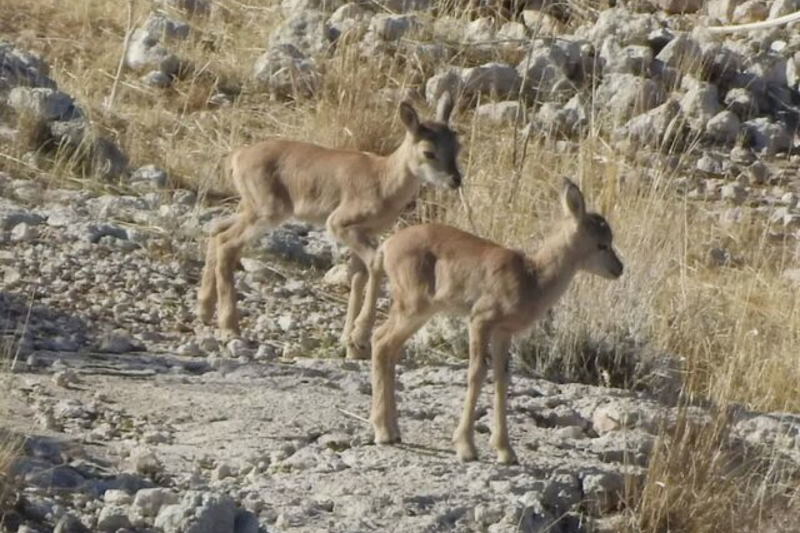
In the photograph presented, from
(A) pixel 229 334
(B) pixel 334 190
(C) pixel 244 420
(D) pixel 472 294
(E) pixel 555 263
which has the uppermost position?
(E) pixel 555 263

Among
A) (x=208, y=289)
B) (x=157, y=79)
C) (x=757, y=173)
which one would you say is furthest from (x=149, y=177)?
(x=757, y=173)

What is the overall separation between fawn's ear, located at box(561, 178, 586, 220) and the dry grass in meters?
1.04

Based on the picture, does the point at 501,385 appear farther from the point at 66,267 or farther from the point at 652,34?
the point at 652,34

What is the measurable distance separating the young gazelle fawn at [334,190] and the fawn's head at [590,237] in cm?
184

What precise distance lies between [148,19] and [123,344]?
24.7ft

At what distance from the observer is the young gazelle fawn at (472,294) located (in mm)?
8188

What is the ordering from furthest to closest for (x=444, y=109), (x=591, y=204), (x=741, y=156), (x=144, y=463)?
(x=741, y=156)
(x=591, y=204)
(x=444, y=109)
(x=144, y=463)

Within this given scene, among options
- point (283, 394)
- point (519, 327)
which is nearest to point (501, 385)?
point (519, 327)

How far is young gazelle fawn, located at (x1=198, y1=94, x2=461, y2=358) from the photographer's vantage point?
34.1 ft

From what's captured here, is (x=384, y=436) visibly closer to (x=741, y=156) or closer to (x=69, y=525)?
(x=69, y=525)

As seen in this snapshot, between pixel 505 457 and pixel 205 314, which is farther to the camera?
Answer: pixel 205 314

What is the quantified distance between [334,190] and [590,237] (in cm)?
225

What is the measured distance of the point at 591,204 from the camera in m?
12.5

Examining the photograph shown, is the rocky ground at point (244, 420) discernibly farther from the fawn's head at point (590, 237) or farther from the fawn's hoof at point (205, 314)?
the fawn's head at point (590, 237)
